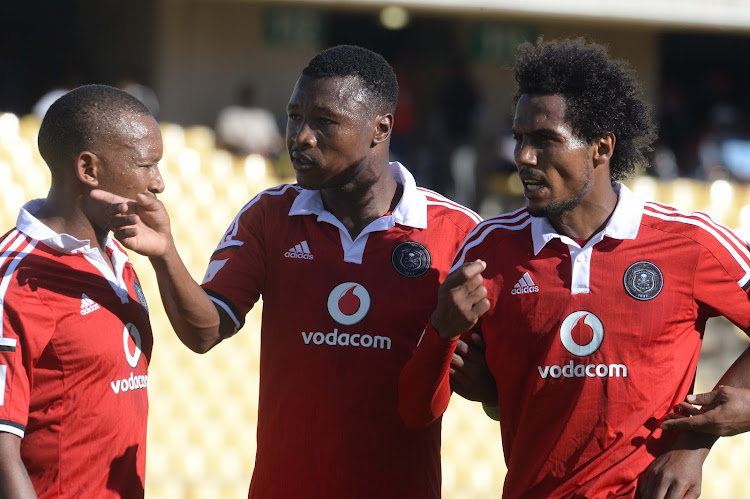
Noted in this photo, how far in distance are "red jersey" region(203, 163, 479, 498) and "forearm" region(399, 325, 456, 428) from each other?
170mm

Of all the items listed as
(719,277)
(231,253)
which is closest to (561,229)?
(719,277)

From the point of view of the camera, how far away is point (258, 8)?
13.0 metres

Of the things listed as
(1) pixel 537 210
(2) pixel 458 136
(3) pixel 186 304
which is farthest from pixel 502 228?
(2) pixel 458 136

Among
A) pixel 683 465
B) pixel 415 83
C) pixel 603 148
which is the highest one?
pixel 415 83

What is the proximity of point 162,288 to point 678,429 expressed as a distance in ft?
5.24

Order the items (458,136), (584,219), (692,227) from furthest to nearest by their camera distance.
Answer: (458,136) → (584,219) → (692,227)

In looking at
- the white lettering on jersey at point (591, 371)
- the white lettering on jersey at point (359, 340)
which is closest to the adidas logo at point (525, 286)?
the white lettering on jersey at point (591, 371)

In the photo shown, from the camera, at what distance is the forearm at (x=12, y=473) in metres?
2.76

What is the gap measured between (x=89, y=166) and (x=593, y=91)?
1.61 meters

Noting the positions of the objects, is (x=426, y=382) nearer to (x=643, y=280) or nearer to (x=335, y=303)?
(x=335, y=303)

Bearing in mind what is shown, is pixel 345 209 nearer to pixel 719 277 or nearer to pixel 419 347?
pixel 419 347

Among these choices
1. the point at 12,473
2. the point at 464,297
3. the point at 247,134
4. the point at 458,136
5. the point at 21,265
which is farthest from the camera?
the point at 458,136

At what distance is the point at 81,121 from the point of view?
3.11 meters

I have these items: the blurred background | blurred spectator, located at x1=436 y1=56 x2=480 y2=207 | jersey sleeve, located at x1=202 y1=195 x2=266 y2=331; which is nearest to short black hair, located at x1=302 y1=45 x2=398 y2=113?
jersey sleeve, located at x1=202 y1=195 x2=266 y2=331
